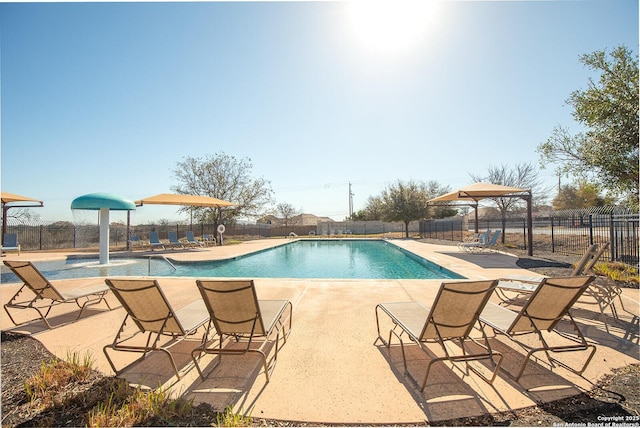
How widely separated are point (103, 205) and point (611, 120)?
14.4m

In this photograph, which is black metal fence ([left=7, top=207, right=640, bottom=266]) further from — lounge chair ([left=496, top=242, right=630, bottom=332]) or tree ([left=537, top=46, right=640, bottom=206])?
lounge chair ([left=496, top=242, right=630, bottom=332])

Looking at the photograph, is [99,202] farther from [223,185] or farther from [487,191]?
[487,191]

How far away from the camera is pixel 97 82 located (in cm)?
792

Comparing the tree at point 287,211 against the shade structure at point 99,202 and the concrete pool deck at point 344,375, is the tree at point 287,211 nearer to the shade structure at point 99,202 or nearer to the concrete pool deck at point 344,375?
the shade structure at point 99,202

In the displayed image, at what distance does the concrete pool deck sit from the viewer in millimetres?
1962

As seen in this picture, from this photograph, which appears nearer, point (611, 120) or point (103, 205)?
point (611, 120)

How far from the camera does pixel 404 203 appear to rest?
22188 mm

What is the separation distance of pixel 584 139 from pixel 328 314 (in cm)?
852

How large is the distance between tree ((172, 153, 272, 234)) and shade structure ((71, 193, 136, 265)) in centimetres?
1093

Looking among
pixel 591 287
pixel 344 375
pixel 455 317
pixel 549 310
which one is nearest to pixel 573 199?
pixel 591 287

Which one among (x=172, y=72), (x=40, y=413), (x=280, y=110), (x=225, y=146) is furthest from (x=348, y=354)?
(x=225, y=146)

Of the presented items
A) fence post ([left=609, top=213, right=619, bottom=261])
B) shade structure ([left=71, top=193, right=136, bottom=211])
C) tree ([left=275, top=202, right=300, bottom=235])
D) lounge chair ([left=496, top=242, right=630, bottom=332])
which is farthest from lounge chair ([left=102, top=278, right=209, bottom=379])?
tree ([left=275, top=202, right=300, bottom=235])

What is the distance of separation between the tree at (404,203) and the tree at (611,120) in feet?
46.8

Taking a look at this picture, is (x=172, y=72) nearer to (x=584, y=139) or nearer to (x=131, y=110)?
(x=131, y=110)
